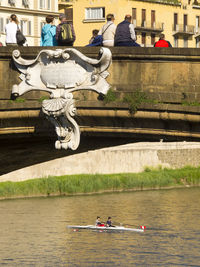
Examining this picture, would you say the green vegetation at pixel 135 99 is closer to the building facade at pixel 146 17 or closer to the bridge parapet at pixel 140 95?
the bridge parapet at pixel 140 95

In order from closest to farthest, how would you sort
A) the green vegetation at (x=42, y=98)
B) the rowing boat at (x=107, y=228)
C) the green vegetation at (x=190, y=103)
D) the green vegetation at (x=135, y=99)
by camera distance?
the green vegetation at (x=190, y=103), the green vegetation at (x=135, y=99), the green vegetation at (x=42, y=98), the rowing boat at (x=107, y=228)

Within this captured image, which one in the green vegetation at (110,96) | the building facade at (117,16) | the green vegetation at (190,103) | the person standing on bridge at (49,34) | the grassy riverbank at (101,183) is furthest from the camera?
the building facade at (117,16)

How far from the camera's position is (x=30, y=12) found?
111062 millimetres

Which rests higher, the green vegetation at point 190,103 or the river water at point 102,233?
the green vegetation at point 190,103

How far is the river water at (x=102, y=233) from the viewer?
182ft

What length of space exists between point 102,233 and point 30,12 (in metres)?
50.4

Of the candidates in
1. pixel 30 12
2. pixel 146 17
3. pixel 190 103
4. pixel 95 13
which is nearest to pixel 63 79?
pixel 190 103

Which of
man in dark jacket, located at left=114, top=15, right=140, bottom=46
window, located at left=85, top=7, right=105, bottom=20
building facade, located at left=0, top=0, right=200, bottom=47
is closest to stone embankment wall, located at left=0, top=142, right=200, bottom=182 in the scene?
building facade, located at left=0, top=0, right=200, bottom=47

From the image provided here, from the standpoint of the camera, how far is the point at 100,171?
8681 cm

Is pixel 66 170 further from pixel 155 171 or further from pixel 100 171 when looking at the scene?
pixel 155 171

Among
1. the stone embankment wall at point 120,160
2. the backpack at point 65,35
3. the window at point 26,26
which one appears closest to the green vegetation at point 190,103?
the backpack at point 65,35

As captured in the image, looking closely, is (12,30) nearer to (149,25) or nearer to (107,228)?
(107,228)

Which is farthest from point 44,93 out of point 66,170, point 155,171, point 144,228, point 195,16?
point 195,16

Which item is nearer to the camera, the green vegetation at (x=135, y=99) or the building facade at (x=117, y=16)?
the green vegetation at (x=135, y=99)
